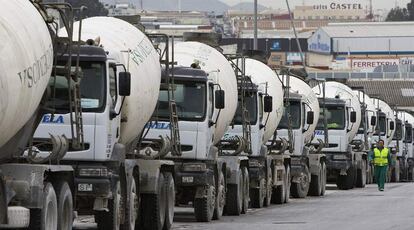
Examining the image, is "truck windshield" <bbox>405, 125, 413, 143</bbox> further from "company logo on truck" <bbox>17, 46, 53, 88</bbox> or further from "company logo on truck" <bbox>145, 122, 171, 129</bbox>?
"company logo on truck" <bbox>17, 46, 53, 88</bbox>

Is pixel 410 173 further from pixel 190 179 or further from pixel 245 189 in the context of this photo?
pixel 190 179

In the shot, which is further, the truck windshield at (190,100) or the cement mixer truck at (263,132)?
the cement mixer truck at (263,132)

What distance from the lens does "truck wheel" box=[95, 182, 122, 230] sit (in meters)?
Answer: 19.5

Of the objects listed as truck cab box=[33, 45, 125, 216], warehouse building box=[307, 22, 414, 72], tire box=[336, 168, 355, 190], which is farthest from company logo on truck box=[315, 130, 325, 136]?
warehouse building box=[307, 22, 414, 72]

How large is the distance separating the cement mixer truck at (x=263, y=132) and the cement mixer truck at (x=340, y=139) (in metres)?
8.51

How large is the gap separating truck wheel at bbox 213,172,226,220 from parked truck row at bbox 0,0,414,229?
0.04 metres

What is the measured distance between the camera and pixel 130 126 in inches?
821

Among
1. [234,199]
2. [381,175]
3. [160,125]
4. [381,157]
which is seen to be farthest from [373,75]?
[160,125]

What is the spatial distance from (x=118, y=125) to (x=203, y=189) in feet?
16.5

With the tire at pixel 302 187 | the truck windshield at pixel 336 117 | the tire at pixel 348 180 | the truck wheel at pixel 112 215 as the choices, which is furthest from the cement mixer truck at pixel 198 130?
the tire at pixel 348 180

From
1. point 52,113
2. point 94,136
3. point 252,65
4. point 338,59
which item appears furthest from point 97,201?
point 338,59

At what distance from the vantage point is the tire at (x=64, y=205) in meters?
16.5

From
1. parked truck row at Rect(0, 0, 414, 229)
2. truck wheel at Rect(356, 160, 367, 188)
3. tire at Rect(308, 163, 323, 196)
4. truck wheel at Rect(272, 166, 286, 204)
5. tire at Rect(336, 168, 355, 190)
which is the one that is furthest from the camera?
truck wheel at Rect(356, 160, 367, 188)

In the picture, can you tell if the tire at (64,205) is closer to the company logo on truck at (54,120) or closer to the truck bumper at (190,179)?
the company logo on truck at (54,120)
